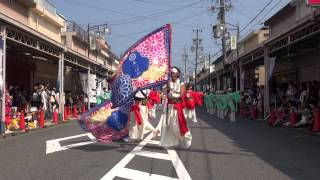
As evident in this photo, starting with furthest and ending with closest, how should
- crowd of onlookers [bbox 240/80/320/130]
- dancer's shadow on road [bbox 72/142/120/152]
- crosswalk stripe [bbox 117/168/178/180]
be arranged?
1. crowd of onlookers [bbox 240/80/320/130]
2. dancer's shadow on road [bbox 72/142/120/152]
3. crosswalk stripe [bbox 117/168/178/180]

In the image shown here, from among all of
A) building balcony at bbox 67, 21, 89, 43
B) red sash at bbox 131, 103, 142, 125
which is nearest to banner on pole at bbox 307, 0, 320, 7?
red sash at bbox 131, 103, 142, 125

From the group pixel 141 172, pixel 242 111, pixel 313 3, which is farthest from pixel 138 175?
pixel 242 111

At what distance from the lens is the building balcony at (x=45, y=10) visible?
116 feet

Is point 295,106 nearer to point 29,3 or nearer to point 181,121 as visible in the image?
point 181,121

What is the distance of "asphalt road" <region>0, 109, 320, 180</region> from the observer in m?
8.98

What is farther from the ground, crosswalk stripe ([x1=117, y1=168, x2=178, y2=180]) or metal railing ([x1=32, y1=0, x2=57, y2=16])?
metal railing ([x1=32, y1=0, x2=57, y2=16])

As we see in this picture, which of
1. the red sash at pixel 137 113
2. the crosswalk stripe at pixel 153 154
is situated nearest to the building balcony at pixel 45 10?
the red sash at pixel 137 113

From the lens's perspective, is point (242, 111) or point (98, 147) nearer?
point (98, 147)

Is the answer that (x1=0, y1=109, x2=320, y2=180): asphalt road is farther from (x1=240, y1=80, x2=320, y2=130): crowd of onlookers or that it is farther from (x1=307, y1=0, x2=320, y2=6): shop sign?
(x1=240, y1=80, x2=320, y2=130): crowd of onlookers

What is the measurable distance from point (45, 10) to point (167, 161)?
101 feet

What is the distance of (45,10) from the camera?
39.0 m

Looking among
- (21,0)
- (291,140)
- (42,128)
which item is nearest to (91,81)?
(21,0)

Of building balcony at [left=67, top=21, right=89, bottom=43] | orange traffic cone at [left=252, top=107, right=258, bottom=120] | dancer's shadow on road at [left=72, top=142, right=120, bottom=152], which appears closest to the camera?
dancer's shadow on road at [left=72, top=142, right=120, bottom=152]

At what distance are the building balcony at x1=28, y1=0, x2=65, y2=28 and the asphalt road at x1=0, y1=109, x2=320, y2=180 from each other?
72.7ft
